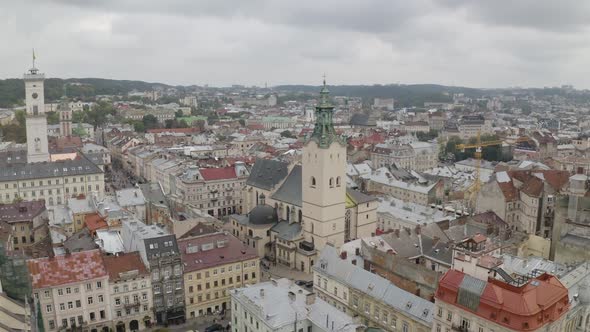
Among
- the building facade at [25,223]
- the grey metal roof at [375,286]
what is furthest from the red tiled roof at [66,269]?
the building facade at [25,223]

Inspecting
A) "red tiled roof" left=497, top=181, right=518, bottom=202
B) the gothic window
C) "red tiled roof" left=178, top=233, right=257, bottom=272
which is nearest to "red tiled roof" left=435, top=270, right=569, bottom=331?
"red tiled roof" left=178, top=233, right=257, bottom=272

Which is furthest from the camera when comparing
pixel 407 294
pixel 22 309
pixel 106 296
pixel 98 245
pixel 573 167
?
pixel 573 167

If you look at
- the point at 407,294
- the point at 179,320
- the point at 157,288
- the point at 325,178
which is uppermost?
the point at 325,178

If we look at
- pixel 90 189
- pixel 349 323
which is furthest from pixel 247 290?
pixel 90 189

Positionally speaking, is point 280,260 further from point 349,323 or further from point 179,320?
point 349,323

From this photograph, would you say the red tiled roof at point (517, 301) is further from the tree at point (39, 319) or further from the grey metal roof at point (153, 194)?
the grey metal roof at point (153, 194)

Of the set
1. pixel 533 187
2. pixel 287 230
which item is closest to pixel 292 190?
pixel 287 230
